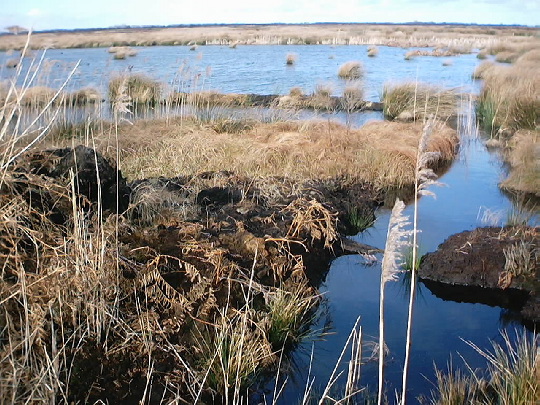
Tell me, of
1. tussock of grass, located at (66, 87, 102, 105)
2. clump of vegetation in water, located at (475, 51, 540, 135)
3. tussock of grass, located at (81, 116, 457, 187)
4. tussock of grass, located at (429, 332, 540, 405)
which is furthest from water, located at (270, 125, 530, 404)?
clump of vegetation in water, located at (475, 51, 540, 135)

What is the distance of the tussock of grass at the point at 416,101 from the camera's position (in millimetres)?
13523

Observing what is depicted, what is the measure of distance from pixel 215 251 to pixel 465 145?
8935mm

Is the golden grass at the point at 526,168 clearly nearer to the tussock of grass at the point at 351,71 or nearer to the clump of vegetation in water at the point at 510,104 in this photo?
the clump of vegetation in water at the point at 510,104

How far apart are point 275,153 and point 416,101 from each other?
671 centimetres

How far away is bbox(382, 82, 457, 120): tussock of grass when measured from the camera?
13.5 m

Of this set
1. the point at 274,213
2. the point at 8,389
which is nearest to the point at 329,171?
the point at 274,213

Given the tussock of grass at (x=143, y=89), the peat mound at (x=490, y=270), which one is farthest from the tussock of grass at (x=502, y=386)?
the tussock of grass at (x=143, y=89)

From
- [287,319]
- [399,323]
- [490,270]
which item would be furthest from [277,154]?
[287,319]

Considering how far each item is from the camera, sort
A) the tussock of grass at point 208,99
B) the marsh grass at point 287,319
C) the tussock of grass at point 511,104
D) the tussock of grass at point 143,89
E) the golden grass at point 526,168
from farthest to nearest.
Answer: the tussock of grass at point 143,89 < the tussock of grass at point 208,99 < the tussock of grass at point 511,104 < the golden grass at point 526,168 < the marsh grass at point 287,319

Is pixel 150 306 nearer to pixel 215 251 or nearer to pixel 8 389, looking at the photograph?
pixel 215 251

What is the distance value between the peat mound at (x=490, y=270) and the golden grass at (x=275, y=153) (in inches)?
104

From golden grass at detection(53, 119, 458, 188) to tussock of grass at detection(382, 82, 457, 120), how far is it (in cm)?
328

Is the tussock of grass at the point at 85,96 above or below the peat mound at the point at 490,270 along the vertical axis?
above

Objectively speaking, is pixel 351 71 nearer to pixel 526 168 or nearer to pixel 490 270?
pixel 526 168
